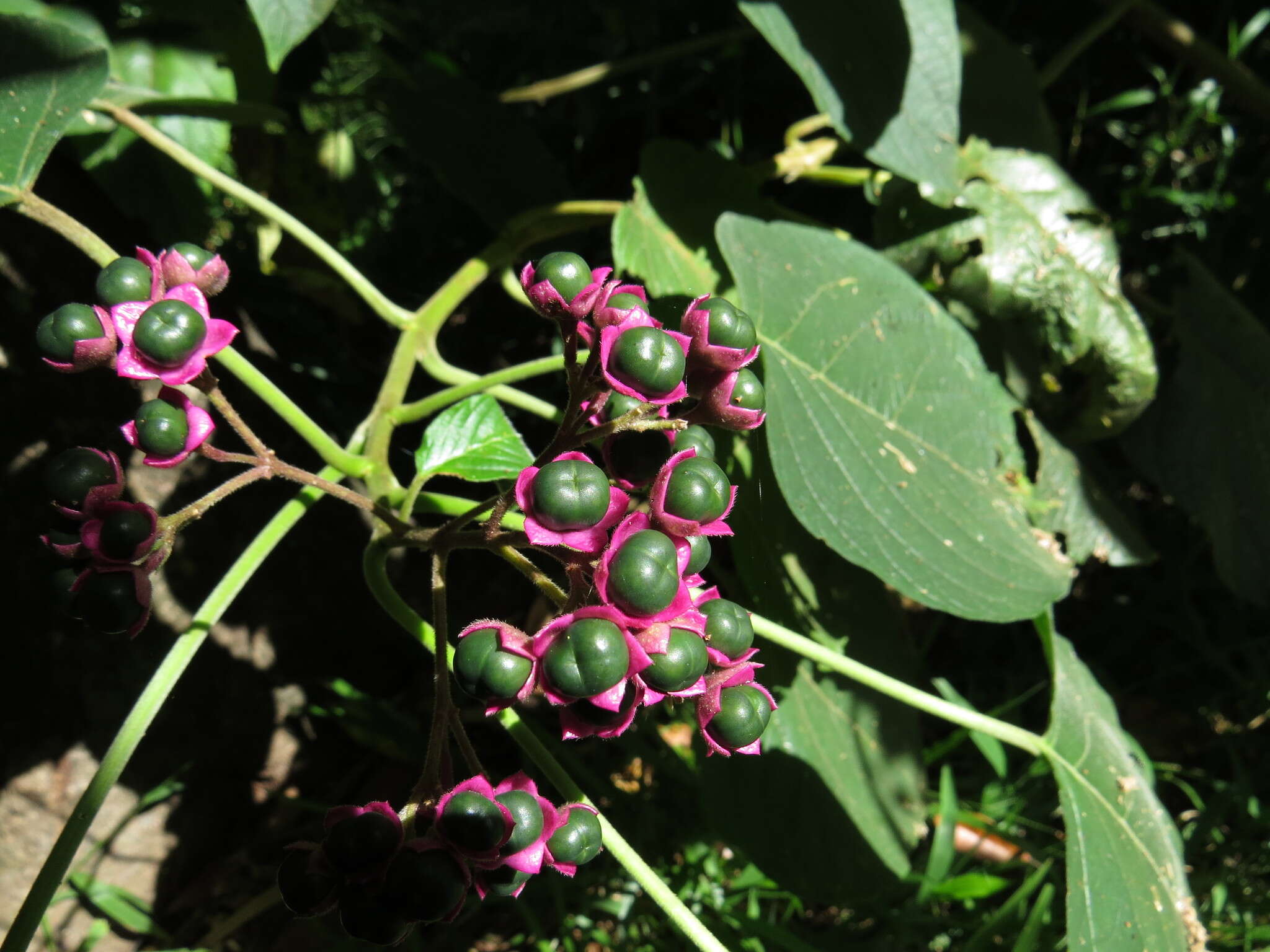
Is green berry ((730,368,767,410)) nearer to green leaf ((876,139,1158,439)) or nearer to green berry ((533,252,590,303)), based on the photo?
green berry ((533,252,590,303))

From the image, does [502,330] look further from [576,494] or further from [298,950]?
[576,494]

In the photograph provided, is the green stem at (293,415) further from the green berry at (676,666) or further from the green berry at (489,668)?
the green berry at (676,666)

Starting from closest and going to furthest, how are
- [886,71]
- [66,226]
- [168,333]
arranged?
[168,333], [66,226], [886,71]

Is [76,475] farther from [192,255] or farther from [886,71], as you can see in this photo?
[886,71]

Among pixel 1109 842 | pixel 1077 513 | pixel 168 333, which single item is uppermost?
pixel 168 333

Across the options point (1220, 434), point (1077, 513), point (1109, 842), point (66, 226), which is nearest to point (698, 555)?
point (66, 226)

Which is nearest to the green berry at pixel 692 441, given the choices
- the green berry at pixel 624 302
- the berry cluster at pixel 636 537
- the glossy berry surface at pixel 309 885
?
the berry cluster at pixel 636 537

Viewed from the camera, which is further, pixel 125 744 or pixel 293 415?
pixel 293 415
